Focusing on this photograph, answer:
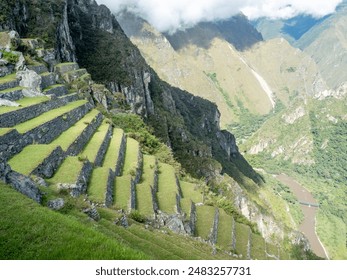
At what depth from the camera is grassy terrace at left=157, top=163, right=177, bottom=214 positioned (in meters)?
27.0

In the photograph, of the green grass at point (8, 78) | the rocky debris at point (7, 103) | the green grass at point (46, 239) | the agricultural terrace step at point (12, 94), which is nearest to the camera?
the green grass at point (46, 239)

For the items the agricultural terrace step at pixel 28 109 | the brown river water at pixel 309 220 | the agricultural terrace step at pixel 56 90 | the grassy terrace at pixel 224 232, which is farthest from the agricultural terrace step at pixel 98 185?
the brown river water at pixel 309 220

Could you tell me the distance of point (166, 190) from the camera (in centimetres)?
3095

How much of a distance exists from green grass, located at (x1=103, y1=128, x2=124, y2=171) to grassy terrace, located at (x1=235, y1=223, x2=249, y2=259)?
506 inches

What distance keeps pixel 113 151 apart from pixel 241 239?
14407 mm

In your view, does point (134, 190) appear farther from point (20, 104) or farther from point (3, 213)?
point (3, 213)

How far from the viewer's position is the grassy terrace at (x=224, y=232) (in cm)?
2864

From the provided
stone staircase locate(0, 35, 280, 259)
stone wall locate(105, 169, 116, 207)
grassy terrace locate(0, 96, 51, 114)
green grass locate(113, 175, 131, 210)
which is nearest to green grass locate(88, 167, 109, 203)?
stone staircase locate(0, 35, 280, 259)

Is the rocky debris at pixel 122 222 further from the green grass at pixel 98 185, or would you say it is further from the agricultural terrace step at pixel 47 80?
the agricultural terrace step at pixel 47 80

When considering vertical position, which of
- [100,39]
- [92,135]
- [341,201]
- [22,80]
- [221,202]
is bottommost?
[341,201]

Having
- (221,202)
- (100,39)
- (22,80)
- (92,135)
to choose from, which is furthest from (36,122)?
(100,39)

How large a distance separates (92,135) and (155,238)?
1977 cm

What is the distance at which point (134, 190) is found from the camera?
26.0 meters

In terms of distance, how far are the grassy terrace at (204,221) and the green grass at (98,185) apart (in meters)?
8.96
